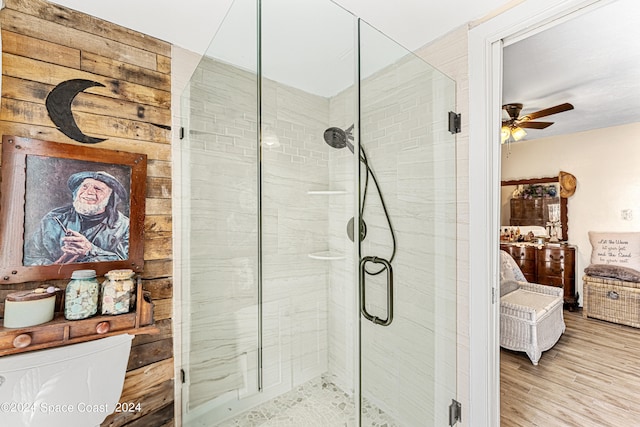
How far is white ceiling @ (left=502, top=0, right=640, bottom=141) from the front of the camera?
1.85 metres

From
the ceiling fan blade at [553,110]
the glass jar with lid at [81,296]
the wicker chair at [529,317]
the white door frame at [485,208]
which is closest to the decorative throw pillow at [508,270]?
the wicker chair at [529,317]

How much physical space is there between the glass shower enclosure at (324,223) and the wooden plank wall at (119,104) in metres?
0.35

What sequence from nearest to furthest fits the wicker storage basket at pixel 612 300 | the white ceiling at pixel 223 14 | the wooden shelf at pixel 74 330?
1. the wooden shelf at pixel 74 330
2. the white ceiling at pixel 223 14
3. the wicker storage basket at pixel 612 300

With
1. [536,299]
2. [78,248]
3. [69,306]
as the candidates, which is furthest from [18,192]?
[536,299]

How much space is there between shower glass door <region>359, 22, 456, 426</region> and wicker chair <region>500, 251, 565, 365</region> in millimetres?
1560

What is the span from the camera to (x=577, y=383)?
2.38 m

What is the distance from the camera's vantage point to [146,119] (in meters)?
1.74

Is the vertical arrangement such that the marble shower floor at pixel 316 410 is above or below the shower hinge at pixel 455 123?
below

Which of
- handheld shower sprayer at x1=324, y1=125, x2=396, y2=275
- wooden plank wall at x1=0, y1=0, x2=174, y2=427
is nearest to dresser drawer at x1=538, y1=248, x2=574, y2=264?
handheld shower sprayer at x1=324, y1=125, x2=396, y2=275

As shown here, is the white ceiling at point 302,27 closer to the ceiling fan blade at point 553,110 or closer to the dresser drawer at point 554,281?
the ceiling fan blade at point 553,110

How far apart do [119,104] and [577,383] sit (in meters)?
3.67

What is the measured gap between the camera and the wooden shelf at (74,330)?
121cm

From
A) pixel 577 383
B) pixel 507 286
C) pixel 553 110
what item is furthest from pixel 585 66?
pixel 577 383

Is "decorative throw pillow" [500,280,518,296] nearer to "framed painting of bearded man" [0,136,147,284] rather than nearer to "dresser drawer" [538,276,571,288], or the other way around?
"dresser drawer" [538,276,571,288]
